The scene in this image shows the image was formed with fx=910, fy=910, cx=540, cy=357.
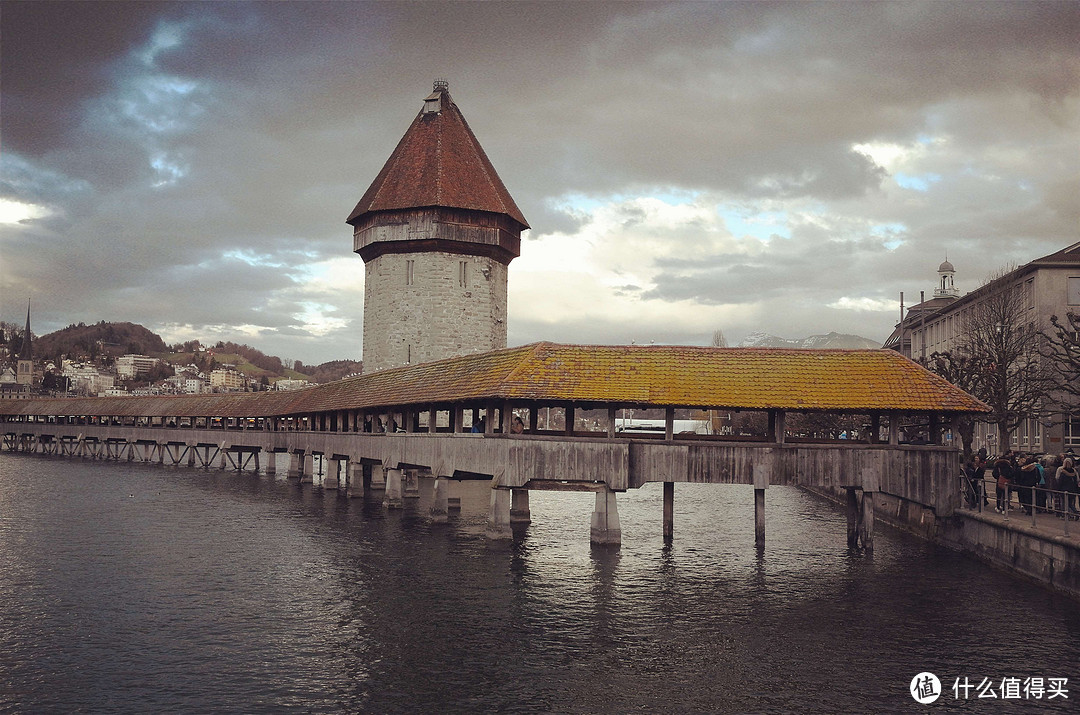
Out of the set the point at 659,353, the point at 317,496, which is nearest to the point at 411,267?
the point at 317,496

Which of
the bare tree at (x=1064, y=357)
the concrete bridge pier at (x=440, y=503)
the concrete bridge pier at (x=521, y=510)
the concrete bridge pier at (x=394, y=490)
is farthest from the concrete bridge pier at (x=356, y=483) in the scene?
the bare tree at (x=1064, y=357)

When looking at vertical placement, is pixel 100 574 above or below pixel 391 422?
below

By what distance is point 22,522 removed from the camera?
25891 millimetres

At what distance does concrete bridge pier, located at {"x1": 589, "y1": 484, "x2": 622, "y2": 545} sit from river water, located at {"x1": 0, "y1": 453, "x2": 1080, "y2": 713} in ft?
2.21

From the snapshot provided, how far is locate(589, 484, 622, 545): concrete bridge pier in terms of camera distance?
810 inches

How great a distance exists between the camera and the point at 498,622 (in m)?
14.0

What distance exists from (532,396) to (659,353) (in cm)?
370

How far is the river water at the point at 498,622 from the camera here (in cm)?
1076

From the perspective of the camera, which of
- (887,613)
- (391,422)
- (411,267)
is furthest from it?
(411,267)

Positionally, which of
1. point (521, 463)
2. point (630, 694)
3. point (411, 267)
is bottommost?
→ point (630, 694)

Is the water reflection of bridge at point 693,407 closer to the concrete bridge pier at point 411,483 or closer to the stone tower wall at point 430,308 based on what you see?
the concrete bridge pier at point 411,483

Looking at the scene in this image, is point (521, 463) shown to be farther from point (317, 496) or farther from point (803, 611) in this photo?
point (317, 496)

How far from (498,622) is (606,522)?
7055 millimetres

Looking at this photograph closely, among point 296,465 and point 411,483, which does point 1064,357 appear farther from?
point 296,465
